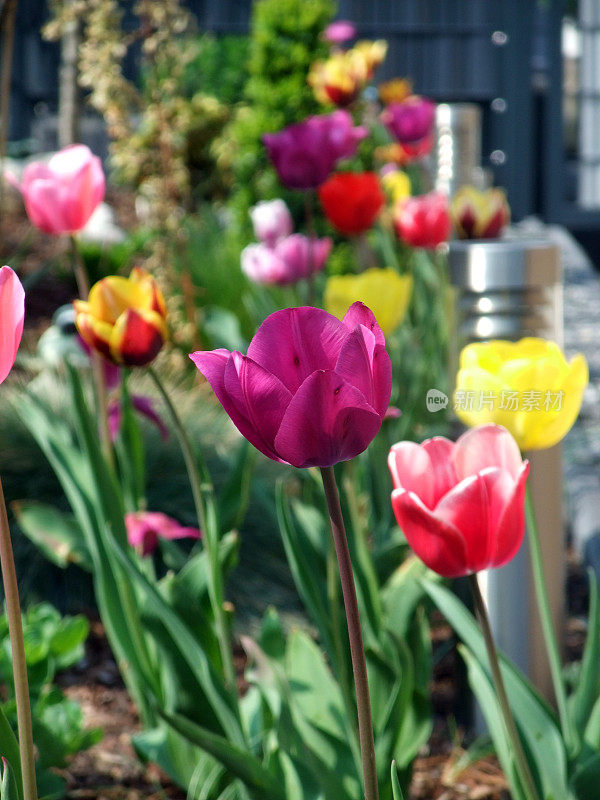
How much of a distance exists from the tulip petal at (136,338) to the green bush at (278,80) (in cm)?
338

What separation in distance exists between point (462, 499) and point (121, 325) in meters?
0.45

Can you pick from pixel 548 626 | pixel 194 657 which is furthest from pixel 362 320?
pixel 194 657

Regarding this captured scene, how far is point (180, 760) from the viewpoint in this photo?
1.11m

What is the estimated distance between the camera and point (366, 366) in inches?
20.5

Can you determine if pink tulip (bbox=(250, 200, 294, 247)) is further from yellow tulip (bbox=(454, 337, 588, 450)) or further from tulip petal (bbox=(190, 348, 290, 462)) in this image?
tulip petal (bbox=(190, 348, 290, 462))

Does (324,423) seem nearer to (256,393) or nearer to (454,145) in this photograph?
(256,393)

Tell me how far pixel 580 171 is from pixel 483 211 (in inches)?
218

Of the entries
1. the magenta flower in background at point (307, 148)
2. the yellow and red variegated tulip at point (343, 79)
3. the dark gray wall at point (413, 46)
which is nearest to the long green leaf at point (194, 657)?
the magenta flower in background at point (307, 148)

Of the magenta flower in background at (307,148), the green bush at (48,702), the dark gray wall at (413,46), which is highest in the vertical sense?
the dark gray wall at (413,46)

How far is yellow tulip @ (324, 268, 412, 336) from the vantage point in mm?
1604

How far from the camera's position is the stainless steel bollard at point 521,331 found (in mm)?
1166

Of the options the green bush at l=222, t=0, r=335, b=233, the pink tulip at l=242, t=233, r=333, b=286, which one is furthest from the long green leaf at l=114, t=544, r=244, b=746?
the green bush at l=222, t=0, r=335, b=233

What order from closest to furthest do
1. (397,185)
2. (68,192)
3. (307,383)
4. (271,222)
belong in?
(307,383)
(68,192)
(271,222)
(397,185)

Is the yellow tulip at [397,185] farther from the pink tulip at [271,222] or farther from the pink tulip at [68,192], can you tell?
the pink tulip at [68,192]
